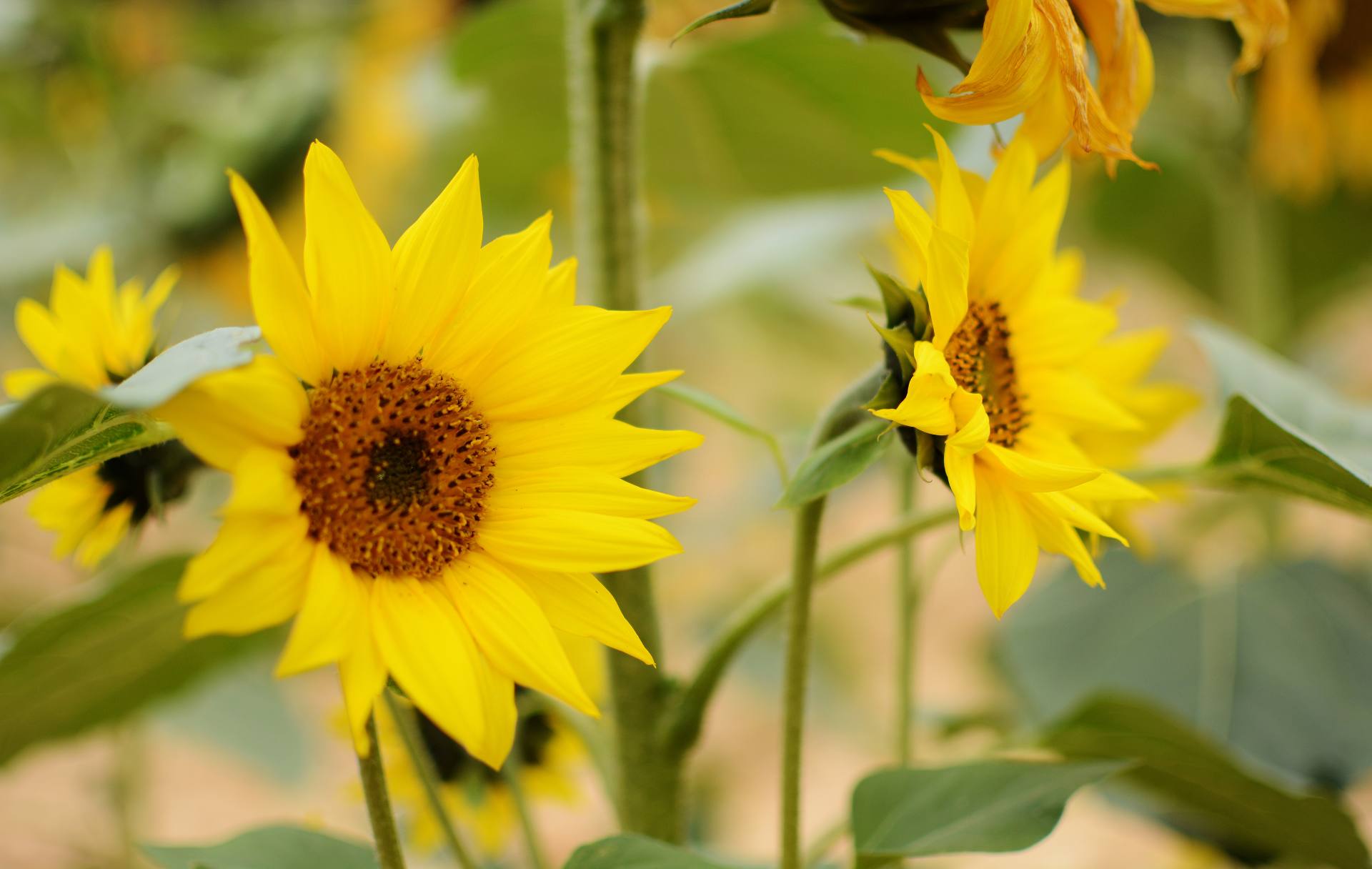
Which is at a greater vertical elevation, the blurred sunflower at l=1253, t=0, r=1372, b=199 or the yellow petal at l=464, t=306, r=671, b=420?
the blurred sunflower at l=1253, t=0, r=1372, b=199

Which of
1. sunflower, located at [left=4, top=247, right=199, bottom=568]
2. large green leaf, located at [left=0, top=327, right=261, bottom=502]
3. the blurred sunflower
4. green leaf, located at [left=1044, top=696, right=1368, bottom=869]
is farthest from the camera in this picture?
the blurred sunflower

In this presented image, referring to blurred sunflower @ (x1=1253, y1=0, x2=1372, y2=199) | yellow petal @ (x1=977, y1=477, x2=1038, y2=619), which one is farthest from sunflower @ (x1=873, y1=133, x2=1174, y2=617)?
blurred sunflower @ (x1=1253, y1=0, x2=1372, y2=199)

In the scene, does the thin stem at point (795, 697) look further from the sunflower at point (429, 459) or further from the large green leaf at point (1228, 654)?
the large green leaf at point (1228, 654)

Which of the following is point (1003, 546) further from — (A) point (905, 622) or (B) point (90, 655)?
(B) point (90, 655)

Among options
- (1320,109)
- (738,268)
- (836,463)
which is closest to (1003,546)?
(836,463)

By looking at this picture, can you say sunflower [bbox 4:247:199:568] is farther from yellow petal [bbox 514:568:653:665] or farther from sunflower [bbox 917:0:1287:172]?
sunflower [bbox 917:0:1287:172]

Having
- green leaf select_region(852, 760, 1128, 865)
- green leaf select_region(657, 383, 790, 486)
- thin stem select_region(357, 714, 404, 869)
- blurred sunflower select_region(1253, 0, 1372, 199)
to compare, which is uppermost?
blurred sunflower select_region(1253, 0, 1372, 199)

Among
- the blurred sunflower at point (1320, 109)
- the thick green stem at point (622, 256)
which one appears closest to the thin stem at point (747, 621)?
the thick green stem at point (622, 256)

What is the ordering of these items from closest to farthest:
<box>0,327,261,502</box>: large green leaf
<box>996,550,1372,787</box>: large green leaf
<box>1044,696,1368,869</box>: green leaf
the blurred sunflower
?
<box>0,327,261,502</box>: large green leaf < <box>1044,696,1368,869</box>: green leaf < <box>996,550,1372,787</box>: large green leaf < the blurred sunflower
